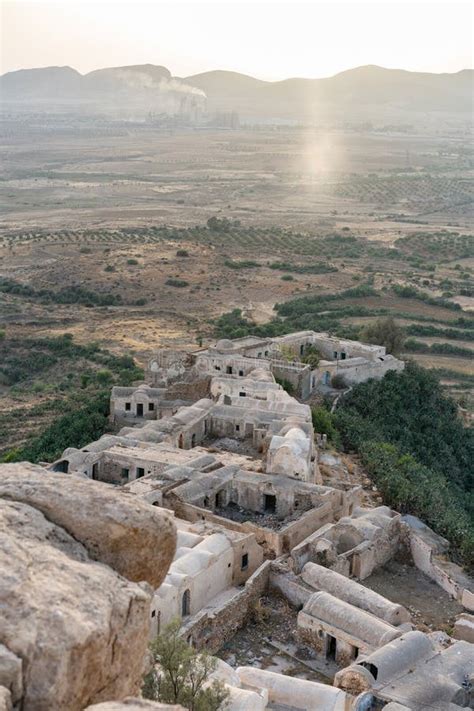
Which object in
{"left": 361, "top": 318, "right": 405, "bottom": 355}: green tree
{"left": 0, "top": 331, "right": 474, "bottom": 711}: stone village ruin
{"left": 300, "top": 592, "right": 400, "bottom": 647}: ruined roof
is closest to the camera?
{"left": 0, "top": 331, "right": 474, "bottom": 711}: stone village ruin

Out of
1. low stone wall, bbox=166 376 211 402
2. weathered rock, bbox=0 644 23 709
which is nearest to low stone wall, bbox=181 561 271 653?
weathered rock, bbox=0 644 23 709

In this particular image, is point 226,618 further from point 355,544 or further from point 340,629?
point 355,544

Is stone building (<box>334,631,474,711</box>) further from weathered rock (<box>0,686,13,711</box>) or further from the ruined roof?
weathered rock (<box>0,686,13,711</box>)

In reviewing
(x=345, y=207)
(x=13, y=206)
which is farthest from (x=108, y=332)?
(x=345, y=207)

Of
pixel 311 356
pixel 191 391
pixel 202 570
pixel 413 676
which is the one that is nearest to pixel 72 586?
pixel 413 676

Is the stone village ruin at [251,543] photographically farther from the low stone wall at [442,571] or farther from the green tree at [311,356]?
the green tree at [311,356]

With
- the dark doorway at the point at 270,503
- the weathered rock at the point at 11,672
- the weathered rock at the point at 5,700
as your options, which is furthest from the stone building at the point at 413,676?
the weathered rock at the point at 5,700
